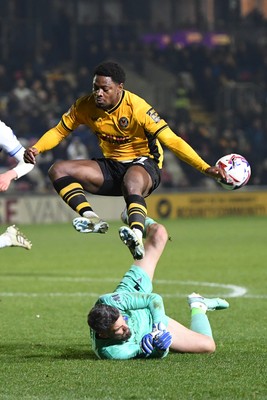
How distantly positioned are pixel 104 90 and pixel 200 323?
216cm

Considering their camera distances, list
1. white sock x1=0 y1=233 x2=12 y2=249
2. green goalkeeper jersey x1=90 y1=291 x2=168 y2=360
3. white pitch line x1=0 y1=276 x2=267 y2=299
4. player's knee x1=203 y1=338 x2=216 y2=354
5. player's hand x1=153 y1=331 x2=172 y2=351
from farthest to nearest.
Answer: white pitch line x1=0 y1=276 x2=267 y2=299, white sock x1=0 y1=233 x2=12 y2=249, player's knee x1=203 y1=338 x2=216 y2=354, green goalkeeper jersey x1=90 y1=291 x2=168 y2=360, player's hand x1=153 y1=331 x2=172 y2=351

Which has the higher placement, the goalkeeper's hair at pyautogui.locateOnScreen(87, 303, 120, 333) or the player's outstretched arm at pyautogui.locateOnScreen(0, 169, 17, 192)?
the player's outstretched arm at pyautogui.locateOnScreen(0, 169, 17, 192)

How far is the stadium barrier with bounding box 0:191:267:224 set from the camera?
23562 mm

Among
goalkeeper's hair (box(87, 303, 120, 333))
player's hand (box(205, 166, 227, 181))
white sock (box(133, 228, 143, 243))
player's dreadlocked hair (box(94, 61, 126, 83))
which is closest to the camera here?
goalkeeper's hair (box(87, 303, 120, 333))

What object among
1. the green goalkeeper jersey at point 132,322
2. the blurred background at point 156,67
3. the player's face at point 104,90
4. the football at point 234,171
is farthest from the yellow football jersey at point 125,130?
the blurred background at point 156,67

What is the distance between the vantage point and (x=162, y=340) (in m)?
7.55

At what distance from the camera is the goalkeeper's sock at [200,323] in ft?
27.1

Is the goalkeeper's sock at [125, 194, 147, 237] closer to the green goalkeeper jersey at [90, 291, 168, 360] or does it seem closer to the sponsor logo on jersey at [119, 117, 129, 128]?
the sponsor logo on jersey at [119, 117, 129, 128]

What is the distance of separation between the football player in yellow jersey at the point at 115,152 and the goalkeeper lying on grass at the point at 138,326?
1.73 feet

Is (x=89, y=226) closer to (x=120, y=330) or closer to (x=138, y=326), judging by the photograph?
(x=138, y=326)

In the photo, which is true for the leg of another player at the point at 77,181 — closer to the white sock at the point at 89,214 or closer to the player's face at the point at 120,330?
the white sock at the point at 89,214

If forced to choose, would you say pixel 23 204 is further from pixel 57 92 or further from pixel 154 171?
pixel 154 171

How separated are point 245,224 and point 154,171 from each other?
14616 mm

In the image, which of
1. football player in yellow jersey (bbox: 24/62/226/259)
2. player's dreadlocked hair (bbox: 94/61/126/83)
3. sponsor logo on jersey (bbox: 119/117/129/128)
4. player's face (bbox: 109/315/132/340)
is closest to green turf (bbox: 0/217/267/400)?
player's face (bbox: 109/315/132/340)
